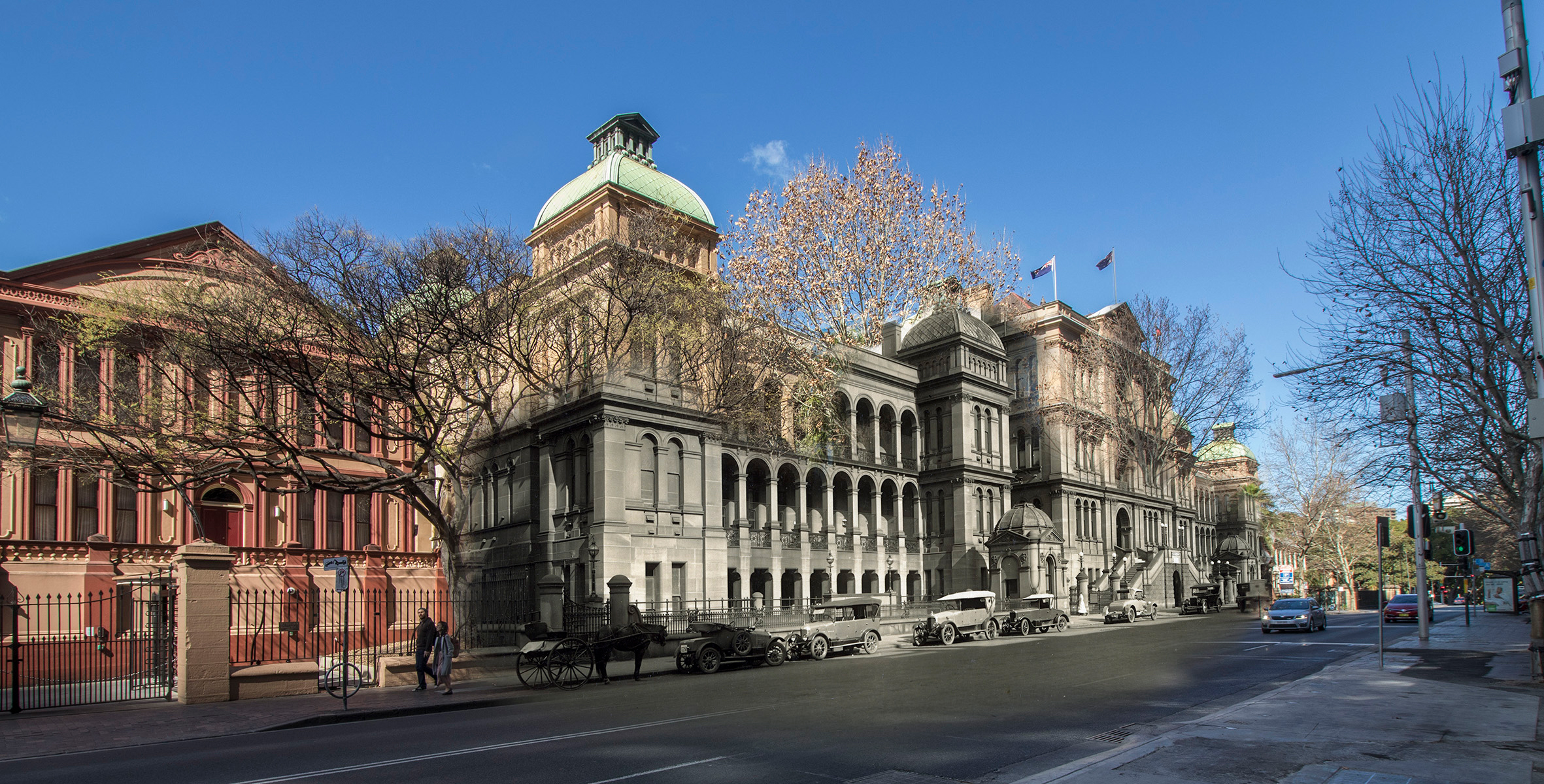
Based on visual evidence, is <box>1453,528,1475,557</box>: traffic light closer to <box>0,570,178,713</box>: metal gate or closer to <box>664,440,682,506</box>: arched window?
<box>664,440,682,506</box>: arched window

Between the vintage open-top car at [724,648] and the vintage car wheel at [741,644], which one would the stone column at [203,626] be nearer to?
the vintage open-top car at [724,648]

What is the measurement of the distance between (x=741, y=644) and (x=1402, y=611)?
3517 cm

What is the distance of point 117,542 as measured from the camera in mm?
30984

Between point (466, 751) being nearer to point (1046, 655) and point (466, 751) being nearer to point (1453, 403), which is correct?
point (1046, 655)

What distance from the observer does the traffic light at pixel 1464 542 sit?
62.2ft

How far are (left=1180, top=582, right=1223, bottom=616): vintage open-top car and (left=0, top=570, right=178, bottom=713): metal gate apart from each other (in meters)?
48.7

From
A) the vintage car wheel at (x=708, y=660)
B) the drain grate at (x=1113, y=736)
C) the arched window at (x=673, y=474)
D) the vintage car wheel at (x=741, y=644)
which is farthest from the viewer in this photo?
the arched window at (x=673, y=474)

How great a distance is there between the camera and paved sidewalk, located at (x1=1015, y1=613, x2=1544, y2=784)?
877 cm

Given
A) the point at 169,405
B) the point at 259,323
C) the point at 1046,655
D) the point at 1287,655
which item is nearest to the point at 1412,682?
the point at 1287,655

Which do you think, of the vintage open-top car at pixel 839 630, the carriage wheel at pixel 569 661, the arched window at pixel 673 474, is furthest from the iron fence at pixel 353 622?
the vintage open-top car at pixel 839 630

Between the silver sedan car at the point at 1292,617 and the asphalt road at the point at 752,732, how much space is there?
11.0 metres

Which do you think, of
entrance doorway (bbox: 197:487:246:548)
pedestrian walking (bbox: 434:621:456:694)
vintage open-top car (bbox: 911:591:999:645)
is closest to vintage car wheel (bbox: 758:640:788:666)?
vintage open-top car (bbox: 911:591:999:645)

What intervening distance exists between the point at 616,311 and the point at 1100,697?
20404 mm

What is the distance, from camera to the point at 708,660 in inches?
945
